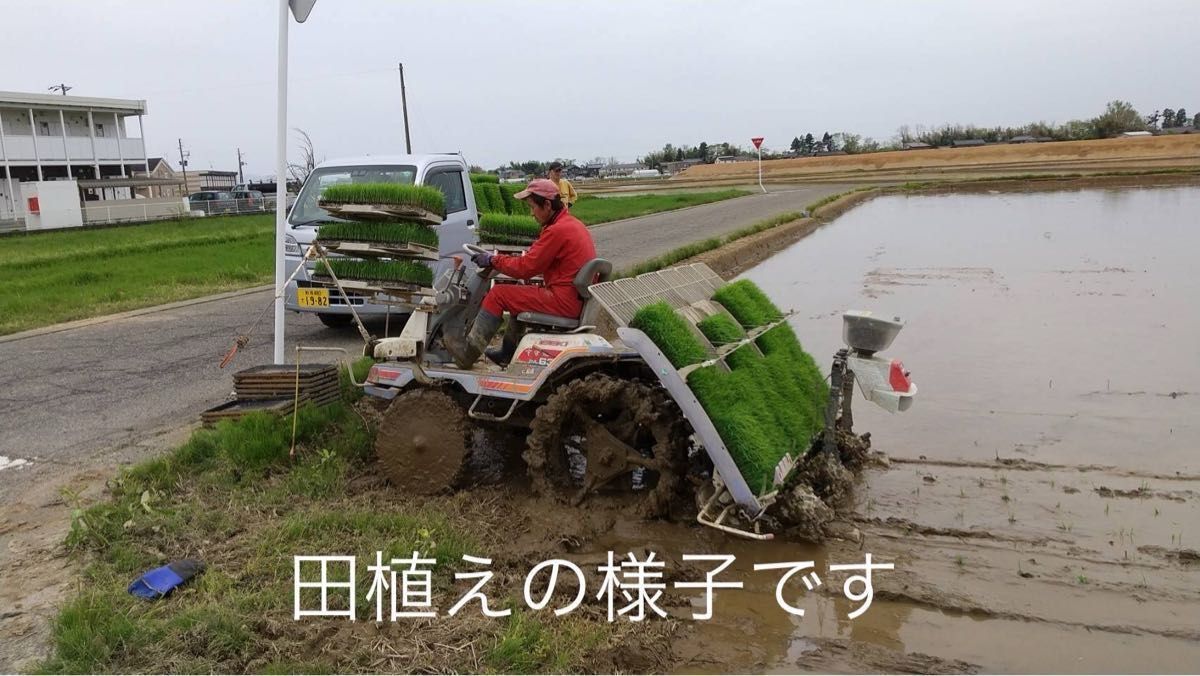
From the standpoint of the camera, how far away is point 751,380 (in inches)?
192

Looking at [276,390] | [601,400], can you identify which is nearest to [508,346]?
[601,400]

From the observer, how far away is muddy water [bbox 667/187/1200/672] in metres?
3.82

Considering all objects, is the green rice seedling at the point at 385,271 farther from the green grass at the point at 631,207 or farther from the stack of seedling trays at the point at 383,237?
the green grass at the point at 631,207

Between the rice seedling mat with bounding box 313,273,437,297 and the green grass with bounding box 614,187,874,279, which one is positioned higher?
A: the rice seedling mat with bounding box 313,273,437,297

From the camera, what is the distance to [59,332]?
10.2m

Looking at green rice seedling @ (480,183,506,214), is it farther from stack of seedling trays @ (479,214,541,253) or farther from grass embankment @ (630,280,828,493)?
grass embankment @ (630,280,828,493)

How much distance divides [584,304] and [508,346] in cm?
64

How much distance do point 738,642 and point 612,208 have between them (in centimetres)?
2908

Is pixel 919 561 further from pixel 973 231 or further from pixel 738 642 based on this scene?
pixel 973 231

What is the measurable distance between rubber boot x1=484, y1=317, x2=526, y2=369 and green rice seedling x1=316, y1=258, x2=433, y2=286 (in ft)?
1.92

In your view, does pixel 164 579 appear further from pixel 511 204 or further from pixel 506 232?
pixel 511 204

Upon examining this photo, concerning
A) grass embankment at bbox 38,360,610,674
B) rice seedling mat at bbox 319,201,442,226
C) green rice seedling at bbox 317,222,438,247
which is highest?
rice seedling mat at bbox 319,201,442,226

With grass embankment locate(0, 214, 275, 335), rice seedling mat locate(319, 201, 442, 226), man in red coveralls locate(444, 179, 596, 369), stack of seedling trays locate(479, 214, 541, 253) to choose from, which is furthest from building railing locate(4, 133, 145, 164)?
man in red coveralls locate(444, 179, 596, 369)

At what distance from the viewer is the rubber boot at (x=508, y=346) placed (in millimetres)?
5363
